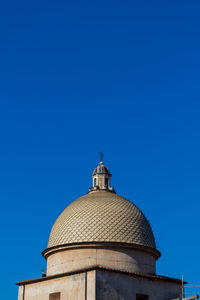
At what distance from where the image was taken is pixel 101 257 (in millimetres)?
26766

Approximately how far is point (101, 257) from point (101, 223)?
179cm

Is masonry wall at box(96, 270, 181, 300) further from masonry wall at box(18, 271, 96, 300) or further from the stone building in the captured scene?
masonry wall at box(18, 271, 96, 300)

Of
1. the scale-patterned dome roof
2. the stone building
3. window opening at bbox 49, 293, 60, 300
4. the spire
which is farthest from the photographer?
the spire

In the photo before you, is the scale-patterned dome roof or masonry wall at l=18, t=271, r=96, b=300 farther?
the scale-patterned dome roof

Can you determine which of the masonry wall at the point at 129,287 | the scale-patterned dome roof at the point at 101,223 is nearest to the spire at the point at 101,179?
the scale-patterned dome roof at the point at 101,223

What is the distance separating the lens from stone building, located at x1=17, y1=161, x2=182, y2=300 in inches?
976

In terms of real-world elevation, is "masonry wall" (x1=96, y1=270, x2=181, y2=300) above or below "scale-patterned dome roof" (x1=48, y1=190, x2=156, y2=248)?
below

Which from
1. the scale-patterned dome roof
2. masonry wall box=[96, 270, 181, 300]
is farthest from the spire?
masonry wall box=[96, 270, 181, 300]

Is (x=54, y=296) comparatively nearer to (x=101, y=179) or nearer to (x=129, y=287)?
(x=129, y=287)

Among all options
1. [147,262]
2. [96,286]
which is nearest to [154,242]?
[147,262]

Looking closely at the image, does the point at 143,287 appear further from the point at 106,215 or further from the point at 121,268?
the point at 106,215

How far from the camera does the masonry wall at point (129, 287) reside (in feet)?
79.9

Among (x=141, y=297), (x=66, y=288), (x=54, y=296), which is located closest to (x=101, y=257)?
(x=66, y=288)

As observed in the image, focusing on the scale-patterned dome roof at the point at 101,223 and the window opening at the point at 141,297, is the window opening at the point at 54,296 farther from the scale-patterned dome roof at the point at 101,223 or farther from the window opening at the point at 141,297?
the window opening at the point at 141,297
